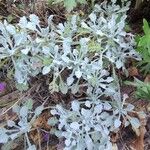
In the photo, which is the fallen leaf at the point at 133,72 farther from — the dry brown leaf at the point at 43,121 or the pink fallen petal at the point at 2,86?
the pink fallen petal at the point at 2,86

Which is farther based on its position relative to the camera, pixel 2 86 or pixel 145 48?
pixel 2 86

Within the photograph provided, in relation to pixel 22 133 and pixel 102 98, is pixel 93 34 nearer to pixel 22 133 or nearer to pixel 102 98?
pixel 102 98

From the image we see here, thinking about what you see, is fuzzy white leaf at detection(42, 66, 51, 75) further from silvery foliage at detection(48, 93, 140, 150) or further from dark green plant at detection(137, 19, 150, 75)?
dark green plant at detection(137, 19, 150, 75)

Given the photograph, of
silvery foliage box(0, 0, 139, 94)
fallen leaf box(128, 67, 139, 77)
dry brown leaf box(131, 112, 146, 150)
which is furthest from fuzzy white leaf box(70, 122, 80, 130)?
fallen leaf box(128, 67, 139, 77)

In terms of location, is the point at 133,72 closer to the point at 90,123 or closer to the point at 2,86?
the point at 90,123

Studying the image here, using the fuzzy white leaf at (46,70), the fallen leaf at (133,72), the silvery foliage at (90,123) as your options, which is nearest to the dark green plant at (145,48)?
the fallen leaf at (133,72)

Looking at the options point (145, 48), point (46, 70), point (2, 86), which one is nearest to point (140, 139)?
point (145, 48)

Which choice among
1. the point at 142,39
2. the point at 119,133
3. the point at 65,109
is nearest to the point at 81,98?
the point at 65,109

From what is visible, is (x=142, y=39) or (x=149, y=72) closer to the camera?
(x=142, y=39)
